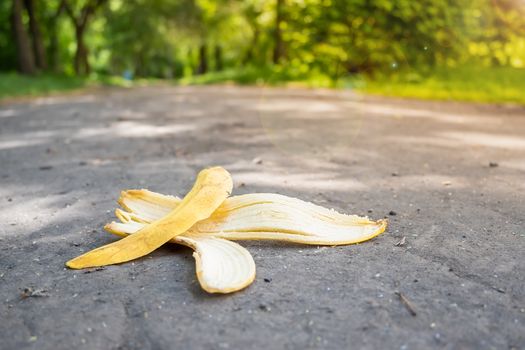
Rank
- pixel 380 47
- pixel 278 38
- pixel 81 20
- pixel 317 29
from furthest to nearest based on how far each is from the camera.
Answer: pixel 81 20 < pixel 278 38 < pixel 317 29 < pixel 380 47

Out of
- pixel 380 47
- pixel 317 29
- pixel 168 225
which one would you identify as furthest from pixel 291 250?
pixel 317 29

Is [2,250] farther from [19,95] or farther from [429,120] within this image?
[19,95]

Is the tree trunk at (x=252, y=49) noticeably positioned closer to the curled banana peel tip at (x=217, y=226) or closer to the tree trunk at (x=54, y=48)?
the tree trunk at (x=54, y=48)

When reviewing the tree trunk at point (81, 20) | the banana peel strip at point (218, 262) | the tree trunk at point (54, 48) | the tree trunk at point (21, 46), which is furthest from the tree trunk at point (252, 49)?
the banana peel strip at point (218, 262)

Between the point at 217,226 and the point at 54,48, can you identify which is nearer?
the point at 217,226

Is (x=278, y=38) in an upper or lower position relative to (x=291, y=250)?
lower

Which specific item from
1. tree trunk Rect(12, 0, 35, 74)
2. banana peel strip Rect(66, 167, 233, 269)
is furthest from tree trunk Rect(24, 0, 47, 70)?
banana peel strip Rect(66, 167, 233, 269)

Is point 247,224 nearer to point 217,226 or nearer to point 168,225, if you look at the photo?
point 217,226
